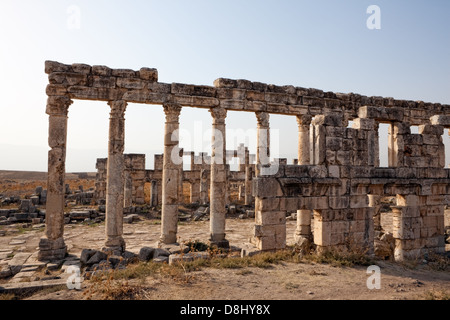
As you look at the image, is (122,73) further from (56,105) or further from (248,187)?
(248,187)

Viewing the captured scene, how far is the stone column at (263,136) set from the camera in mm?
14062

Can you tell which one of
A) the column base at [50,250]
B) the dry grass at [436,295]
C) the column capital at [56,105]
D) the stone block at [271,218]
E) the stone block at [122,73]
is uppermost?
the stone block at [122,73]

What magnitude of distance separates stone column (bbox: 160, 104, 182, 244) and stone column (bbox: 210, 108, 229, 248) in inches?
59.3

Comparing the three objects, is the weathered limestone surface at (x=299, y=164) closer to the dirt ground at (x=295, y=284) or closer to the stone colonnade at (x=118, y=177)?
the stone colonnade at (x=118, y=177)

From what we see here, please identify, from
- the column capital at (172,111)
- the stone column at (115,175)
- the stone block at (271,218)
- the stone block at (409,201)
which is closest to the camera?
the stone block at (271,218)

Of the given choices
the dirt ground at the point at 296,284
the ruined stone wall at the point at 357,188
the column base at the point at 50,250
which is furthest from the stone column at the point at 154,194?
the dirt ground at the point at 296,284

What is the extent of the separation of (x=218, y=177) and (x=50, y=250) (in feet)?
22.1

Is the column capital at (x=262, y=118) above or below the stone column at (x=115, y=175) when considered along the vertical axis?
above

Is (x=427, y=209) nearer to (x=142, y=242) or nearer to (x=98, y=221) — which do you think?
(x=142, y=242)

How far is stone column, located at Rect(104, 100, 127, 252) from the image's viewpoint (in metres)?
11.9

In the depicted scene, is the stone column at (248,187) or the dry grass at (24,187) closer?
the stone column at (248,187)

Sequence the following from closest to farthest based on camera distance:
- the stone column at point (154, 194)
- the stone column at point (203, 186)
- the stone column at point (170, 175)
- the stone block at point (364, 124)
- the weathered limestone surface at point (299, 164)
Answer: the weathered limestone surface at point (299, 164)
the stone block at point (364, 124)
the stone column at point (170, 175)
the stone column at point (154, 194)
the stone column at point (203, 186)

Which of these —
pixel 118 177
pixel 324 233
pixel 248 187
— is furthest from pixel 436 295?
pixel 248 187

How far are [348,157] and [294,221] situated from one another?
12441 millimetres
